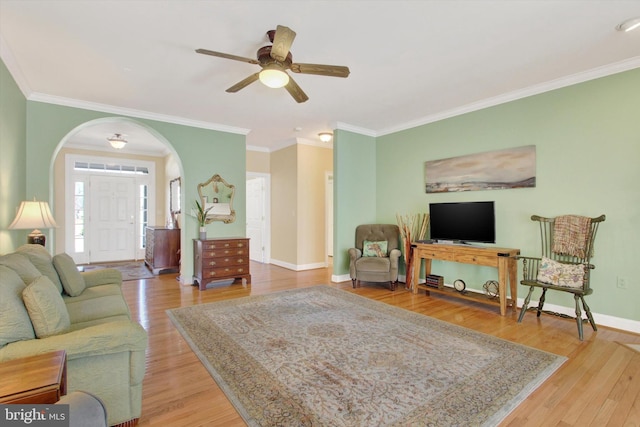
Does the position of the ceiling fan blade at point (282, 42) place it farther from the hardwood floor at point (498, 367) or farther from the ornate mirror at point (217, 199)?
the ornate mirror at point (217, 199)

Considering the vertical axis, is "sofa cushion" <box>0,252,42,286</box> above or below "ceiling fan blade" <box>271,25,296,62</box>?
below

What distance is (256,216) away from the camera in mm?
7438

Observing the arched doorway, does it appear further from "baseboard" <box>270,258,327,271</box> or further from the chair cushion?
the chair cushion

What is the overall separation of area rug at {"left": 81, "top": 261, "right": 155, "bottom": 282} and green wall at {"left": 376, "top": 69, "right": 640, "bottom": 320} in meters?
5.30

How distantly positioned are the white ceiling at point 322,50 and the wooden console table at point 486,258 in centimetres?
193

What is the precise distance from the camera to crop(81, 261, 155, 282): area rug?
219 inches

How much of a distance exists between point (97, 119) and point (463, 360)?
5155 mm

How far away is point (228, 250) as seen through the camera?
486cm

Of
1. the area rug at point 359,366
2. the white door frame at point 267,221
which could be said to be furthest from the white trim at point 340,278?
the white door frame at point 267,221

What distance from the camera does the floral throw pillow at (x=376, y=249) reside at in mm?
4914

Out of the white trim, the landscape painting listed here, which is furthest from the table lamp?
the landscape painting

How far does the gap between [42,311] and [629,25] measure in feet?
14.4

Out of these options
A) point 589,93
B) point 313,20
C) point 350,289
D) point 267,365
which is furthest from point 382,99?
point 267,365

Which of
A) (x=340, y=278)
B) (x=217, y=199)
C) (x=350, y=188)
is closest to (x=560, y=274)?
(x=340, y=278)
